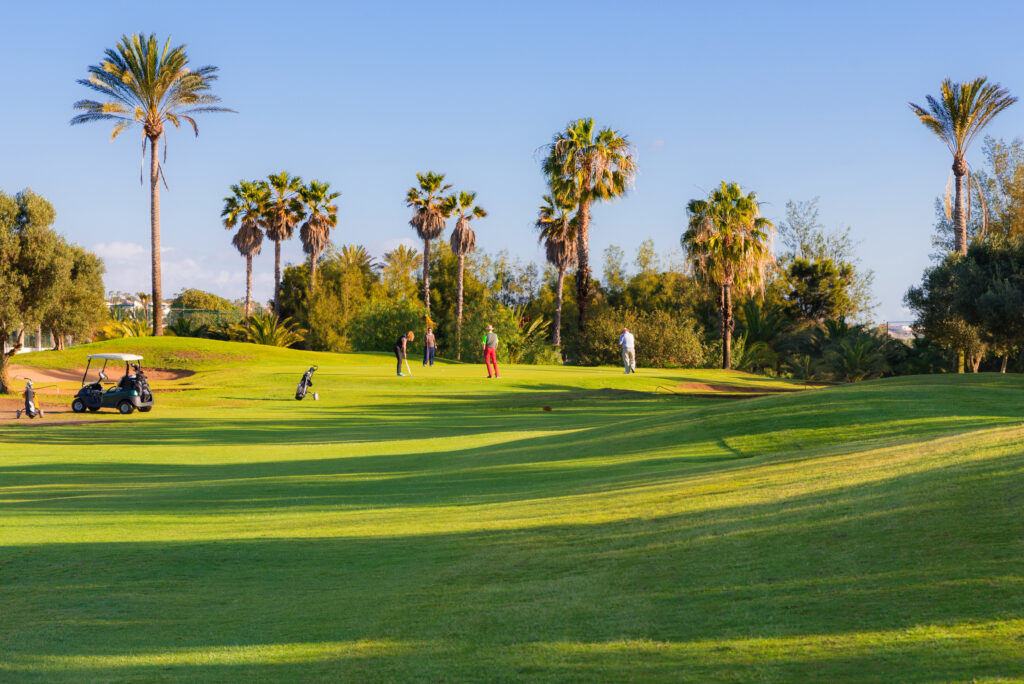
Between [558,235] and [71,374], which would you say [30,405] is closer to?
[71,374]

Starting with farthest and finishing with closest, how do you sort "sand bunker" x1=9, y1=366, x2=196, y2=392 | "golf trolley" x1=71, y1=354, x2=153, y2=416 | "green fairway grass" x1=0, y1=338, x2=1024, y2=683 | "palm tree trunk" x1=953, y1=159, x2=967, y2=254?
"palm tree trunk" x1=953, y1=159, x2=967, y2=254
"sand bunker" x1=9, y1=366, x2=196, y2=392
"golf trolley" x1=71, y1=354, x2=153, y2=416
"green fairway grass" x1=0, y1=338, x2=1024, y2=683

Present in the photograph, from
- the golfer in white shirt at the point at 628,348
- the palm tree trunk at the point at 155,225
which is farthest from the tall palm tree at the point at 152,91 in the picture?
the golfer in white shirt at the point at 628,348

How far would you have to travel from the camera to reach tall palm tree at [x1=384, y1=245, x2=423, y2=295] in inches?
3349

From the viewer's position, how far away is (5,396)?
3238cm

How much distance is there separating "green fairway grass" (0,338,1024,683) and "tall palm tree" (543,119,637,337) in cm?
3717

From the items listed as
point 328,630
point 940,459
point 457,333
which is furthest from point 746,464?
point 457,333

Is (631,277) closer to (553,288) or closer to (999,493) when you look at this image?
(553,288)

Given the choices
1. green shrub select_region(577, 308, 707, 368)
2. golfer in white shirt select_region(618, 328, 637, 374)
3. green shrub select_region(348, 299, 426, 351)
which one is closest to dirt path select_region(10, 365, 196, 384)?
green shrub select_region(348, 299, 426, 351)

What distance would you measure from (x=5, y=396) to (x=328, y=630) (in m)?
31.6

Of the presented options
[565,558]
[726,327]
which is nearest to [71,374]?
[726,327]

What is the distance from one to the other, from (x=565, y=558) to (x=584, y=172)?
156 feet

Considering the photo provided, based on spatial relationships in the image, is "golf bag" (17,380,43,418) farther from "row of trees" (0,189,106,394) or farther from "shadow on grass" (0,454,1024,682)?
"shadow on grass" (0,454,1024,682)

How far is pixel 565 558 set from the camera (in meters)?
7.07

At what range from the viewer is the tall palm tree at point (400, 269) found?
85.1 m
